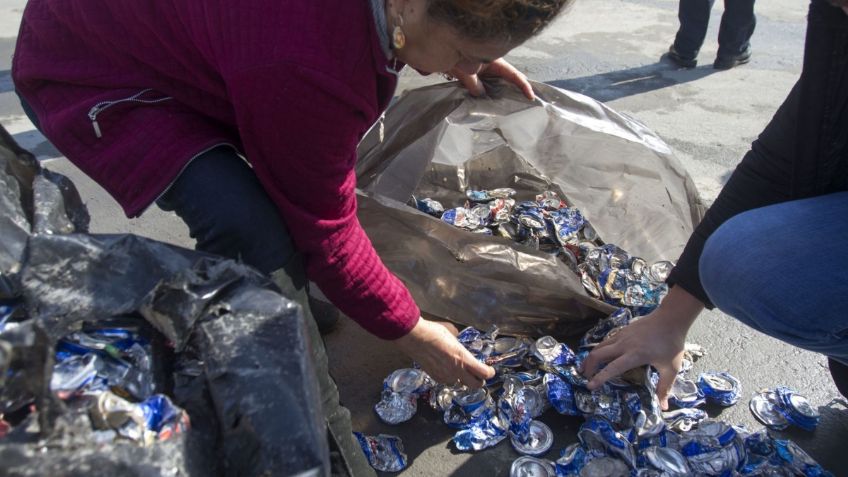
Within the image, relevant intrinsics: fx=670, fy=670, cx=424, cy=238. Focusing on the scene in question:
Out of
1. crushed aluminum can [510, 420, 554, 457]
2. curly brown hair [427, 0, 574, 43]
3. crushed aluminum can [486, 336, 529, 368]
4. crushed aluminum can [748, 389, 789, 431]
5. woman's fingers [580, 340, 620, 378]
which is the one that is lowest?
crushed aluminum can [510, 420, 554, 457]

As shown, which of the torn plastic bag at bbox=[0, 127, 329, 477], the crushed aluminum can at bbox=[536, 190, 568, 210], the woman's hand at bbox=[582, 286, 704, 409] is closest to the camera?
the torn plastic bag at bbox=[0, 127, 329, 477]

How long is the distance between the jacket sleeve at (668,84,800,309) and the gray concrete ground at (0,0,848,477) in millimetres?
437

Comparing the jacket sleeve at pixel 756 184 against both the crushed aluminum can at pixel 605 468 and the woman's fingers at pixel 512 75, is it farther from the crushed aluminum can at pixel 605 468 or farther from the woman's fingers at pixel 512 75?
the woman's fingers at pixel 512 75

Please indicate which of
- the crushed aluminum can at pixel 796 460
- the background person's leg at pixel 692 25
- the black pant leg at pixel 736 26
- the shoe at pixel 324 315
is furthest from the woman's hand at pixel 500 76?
the black pant leg at pixel 736 26

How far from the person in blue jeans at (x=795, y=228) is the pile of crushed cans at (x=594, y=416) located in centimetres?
12

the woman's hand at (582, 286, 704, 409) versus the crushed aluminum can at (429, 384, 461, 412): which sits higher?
the woman's hand at (582, 286, 704, 409)

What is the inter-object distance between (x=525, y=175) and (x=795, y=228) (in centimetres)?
99

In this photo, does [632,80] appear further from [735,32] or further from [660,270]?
[660,270]

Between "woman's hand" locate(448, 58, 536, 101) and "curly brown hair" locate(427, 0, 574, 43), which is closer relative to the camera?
"curly brown hair" locate(427, 0, 574, 43)

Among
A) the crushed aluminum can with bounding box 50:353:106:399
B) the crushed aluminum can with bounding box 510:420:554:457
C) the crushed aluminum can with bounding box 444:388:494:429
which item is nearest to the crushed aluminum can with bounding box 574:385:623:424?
the crushed aluminum can with bounding box 510:420:554:457

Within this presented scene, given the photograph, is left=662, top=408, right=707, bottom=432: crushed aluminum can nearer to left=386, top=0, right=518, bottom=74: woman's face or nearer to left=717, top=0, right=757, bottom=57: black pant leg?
left=386, top=0, right=518, bottom=74: woman's face

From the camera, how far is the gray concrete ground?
5.55 feet

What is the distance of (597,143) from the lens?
6.65 feet

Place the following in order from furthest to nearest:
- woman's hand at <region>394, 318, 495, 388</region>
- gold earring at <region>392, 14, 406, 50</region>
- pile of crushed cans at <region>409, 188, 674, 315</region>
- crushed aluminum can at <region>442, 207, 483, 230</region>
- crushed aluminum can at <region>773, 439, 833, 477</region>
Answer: crushed aluminum can at <region>442, 207, 483, 230</region>, pile of crushed cans at <region>409, 188, 674, 315</region>, crushed aluminum can at <region>773, 439, 833, 477</region>, woman's hand at <region>394, 318, 495, 388</region>, gold earring at <region>392, 14, 406, 50</region>
